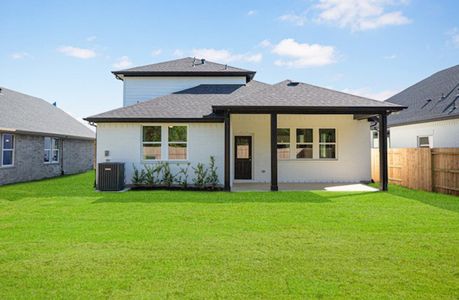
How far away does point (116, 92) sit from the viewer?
2136cm

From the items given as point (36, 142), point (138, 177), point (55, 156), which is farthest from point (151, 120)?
point (55, 156)

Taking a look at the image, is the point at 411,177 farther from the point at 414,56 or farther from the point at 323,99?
the point at 414,56

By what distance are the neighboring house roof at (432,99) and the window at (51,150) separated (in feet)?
65.7

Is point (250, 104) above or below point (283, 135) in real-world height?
above

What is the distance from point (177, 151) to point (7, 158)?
870 cm

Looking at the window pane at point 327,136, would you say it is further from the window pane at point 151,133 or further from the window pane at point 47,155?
the window pane at point 47,155

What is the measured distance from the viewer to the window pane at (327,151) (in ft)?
51.8

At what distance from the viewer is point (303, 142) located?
622 inches

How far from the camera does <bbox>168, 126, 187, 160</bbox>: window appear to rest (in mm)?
13859

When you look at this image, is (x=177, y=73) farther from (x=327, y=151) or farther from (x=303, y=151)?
(x=327, y=151)

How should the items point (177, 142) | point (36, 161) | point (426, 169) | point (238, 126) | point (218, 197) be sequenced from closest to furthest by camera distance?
1. point (218, 197)
2. point (426, 169)
3. point (177, 142)
4. point (238, 126)
5. point (36, 161)

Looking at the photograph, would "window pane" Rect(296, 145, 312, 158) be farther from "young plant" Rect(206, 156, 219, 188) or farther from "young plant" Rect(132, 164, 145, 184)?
"young plant" Rect(132, 164, 145, 184)

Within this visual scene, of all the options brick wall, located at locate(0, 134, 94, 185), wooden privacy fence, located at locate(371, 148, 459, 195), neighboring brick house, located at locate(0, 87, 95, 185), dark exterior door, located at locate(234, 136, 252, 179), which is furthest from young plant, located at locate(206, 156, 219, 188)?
brick wall, located at locate(0, 134, 94, 185)

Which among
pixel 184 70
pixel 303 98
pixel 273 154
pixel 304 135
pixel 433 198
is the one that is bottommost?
pixel 433 198
